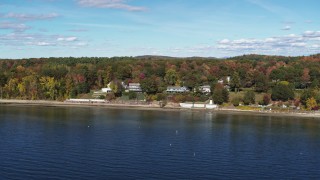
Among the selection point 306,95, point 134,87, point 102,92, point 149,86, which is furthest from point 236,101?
point 102,92

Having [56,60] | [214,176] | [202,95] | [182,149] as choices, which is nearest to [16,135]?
[182,149]

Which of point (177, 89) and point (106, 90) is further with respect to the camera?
point (106, 90)

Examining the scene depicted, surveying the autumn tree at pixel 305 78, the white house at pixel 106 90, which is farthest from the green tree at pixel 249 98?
the white house at pixel 106 90

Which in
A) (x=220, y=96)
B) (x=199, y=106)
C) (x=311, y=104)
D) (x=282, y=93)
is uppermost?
(x=282, y=93)

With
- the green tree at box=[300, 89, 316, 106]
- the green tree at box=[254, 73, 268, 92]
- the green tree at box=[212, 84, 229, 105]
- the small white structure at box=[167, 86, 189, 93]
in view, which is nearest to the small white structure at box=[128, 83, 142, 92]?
the small white structure at box=[167, 86, 189, 93]

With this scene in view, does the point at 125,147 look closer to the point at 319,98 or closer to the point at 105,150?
the point at 105,150

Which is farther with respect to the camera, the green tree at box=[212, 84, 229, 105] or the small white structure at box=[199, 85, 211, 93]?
the small white structure at box=[199, 85, 211, 93]

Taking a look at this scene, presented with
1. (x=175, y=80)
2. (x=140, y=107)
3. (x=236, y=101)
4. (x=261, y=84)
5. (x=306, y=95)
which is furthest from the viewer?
(x=175, y=80)

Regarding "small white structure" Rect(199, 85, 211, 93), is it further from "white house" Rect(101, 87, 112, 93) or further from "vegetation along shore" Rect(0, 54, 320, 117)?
"white house" Rect(101, 87, 112, 93)

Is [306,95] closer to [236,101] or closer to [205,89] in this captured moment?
[236,101]
